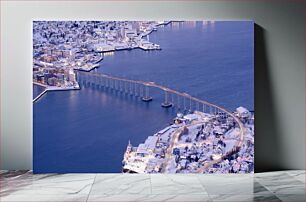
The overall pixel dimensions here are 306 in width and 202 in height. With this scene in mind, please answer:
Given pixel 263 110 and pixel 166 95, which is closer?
pixel 166 95

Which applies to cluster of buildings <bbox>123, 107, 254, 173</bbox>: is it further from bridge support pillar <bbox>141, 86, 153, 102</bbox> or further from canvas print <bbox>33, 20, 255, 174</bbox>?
bridge support pillar <bbox>141, 86, 153, 102</bbox>

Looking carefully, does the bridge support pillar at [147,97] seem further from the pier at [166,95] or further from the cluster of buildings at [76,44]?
the cluster of buildings at [76,44]

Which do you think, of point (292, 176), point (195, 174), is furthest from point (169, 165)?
point (292, 176)

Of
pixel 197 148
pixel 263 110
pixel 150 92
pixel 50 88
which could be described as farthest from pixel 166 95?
pixel 50 88

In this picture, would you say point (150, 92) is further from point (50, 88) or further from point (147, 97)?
point (50, 88)

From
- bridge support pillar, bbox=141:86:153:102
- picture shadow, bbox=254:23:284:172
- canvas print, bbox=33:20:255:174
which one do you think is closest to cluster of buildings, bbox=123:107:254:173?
canvas print, bbox=33:20:255:174

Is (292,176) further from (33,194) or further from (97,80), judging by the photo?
(33,194)
